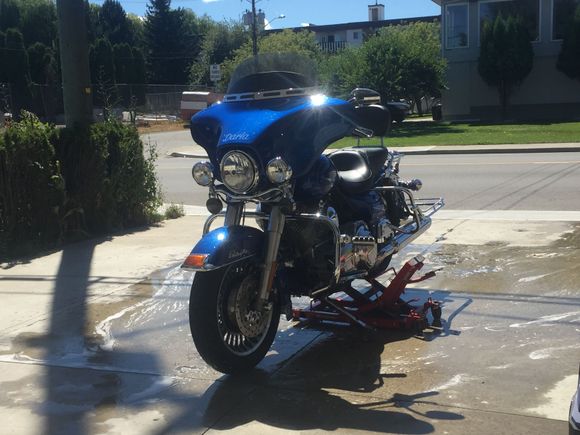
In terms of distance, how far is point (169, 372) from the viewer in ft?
15.1

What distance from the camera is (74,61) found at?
9.45 m

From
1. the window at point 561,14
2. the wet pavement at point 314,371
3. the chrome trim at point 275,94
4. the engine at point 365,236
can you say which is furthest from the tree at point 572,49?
the chrome trim at point 275,94

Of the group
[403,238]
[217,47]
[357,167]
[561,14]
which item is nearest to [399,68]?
[561,14]

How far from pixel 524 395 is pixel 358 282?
2.79m

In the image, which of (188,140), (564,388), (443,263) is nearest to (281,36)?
(188,140)

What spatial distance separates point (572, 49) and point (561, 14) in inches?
112

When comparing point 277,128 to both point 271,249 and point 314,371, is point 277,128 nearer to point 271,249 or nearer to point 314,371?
point 271,249

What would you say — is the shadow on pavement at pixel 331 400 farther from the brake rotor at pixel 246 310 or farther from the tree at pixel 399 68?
the tree at pixel 399 68

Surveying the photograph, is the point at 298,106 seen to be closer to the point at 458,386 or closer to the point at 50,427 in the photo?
the point at 458,386

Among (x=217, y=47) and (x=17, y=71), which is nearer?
(x=17, y=71)

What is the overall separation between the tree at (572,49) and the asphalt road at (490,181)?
14.4 m

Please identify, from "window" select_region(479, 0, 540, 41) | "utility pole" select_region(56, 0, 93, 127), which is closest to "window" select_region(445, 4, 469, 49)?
"window" select_region(479, 0, 540, 41)

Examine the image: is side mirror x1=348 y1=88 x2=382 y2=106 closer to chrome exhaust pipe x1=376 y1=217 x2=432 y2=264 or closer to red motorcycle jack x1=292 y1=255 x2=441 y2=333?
chrome exhaust pipe x1=376 y1=217 x2=432 y2=264

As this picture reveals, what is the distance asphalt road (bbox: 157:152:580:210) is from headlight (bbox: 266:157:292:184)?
273 inches
